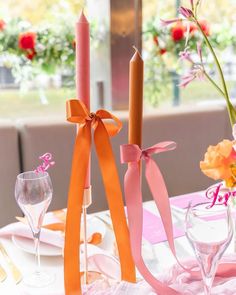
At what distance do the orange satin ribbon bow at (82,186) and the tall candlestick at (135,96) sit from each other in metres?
Result: 0.03

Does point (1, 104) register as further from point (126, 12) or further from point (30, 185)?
point (30, 185)

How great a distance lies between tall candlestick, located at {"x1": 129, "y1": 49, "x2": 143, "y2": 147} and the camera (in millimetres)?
620

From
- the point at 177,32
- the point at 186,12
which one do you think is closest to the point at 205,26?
the point at 177,32

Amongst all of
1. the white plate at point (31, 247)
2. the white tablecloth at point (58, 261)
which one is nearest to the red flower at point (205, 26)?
the white tablecloth at point (58, 261)

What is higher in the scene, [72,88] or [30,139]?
[72,88]

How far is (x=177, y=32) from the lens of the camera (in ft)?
8.06

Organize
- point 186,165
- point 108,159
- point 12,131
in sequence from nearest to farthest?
1. point 108,159
2. point 12,131
3. point 186,165

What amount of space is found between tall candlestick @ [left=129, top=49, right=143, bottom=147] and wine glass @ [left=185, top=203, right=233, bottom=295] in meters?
0.15

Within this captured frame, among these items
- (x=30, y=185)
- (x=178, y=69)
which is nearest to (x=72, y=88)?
(x=178, y=69)

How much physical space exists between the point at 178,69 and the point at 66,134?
1.18 meters

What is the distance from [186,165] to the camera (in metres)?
1.94

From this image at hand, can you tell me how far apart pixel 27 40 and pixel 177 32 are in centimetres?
91

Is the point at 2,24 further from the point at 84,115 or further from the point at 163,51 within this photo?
the point at 84,115

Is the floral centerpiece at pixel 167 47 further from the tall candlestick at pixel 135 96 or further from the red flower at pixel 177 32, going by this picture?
the tall candlestick at pixel 135 96
